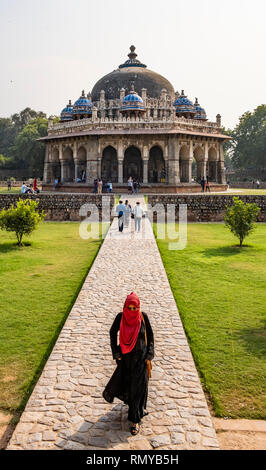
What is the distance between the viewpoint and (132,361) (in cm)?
340

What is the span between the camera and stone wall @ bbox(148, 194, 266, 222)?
17391mm

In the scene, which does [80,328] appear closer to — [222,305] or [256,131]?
[222,305]

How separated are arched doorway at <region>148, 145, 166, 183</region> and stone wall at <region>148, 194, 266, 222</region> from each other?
12.5 metres

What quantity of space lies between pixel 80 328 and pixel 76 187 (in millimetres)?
21540

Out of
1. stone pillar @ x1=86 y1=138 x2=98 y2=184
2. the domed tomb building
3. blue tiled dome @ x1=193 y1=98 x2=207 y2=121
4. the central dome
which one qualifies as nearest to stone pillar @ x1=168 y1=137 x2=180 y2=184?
the domed tomb building

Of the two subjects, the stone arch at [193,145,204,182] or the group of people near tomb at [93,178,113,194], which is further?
the stone arch at [193,145,204,182]

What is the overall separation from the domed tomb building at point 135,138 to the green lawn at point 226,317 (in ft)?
51.5

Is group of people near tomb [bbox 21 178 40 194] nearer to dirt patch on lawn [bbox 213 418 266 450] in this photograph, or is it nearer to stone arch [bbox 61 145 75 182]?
stone arch [bbox 61 145 75 182]

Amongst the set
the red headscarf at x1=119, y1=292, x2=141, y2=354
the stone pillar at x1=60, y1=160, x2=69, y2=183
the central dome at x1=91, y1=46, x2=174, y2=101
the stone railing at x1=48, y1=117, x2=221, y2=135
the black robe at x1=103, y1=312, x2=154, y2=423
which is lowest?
the black robe at x1=103, y1=312, x2=154, y2=423

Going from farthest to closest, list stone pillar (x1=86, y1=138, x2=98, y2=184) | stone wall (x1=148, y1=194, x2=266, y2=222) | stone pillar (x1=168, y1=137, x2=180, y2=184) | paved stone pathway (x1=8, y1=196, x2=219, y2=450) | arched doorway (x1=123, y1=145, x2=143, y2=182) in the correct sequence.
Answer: arched doorway (x1=123, y1=145, x2=143, y2=182), stone pillar (x1=86, y1=138, x2=98, y2=184), stone pillar (x1=168, y1=137, x2=180, y2=184), stone wall (x1=148, y1=194, x2=266, y2=222), paved stone pathway (x1=8, y1=196, x2=219, y2=450)

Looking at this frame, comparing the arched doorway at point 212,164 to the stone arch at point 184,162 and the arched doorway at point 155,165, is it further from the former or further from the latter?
the arched doorway at point 155,165

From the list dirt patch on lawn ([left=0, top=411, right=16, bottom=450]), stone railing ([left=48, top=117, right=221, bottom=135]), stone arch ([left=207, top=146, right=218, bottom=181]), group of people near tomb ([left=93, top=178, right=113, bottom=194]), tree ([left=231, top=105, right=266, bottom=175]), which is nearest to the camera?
dirt patch on lawn ([left=0, top=411, right=16, bottom=450])

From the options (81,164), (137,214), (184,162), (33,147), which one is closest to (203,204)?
(137,214)

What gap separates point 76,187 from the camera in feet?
86.1
